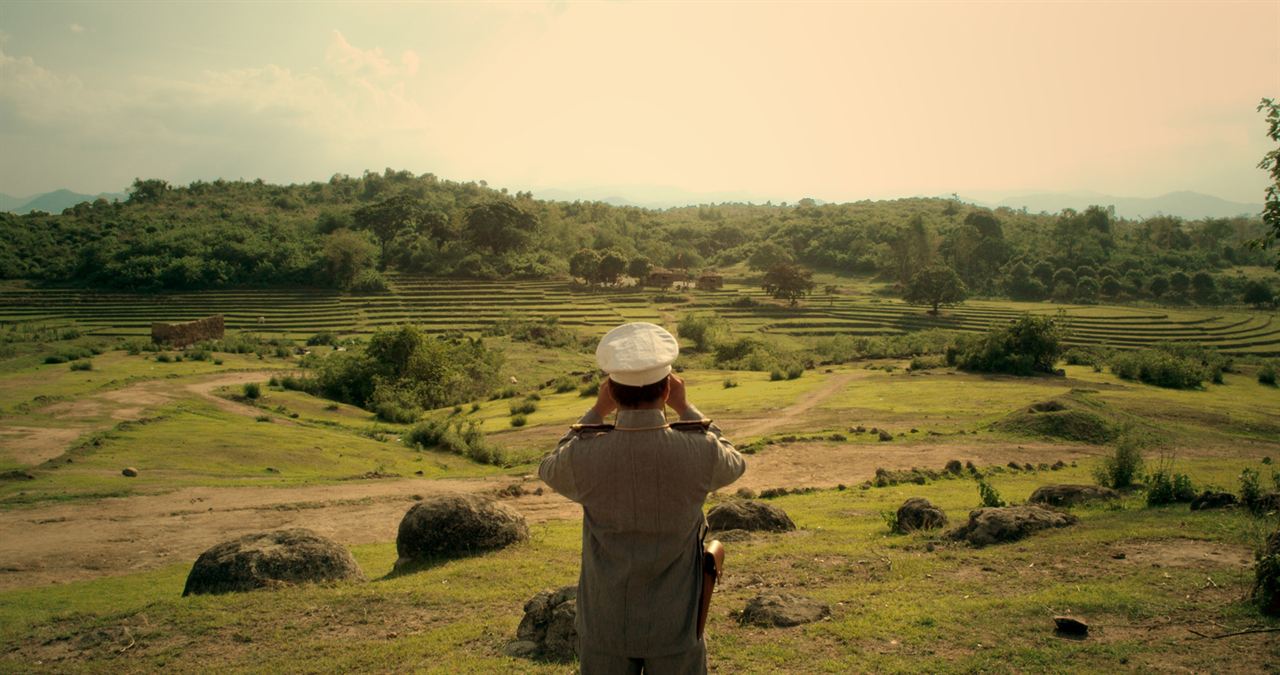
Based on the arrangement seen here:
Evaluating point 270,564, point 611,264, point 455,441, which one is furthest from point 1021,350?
point 611,264

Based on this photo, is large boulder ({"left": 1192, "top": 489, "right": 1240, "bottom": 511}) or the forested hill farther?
the forested hill

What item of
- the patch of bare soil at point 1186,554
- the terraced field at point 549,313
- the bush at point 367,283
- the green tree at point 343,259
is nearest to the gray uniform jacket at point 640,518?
the patch of bare soil at point 1186,554

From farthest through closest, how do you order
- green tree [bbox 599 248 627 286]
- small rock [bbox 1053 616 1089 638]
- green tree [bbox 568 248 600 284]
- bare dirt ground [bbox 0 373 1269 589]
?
1. green tree [bbox 599 248 627 286]
2. green tree [bbox 568 248 600 284]
3. bare dirt ground [bbox 0 373 1269 589]
4. small rock [bbox 1053 616 1089 638]

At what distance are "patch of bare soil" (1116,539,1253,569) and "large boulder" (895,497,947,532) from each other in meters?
2.58

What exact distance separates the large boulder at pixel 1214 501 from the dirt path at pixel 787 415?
14933 mm

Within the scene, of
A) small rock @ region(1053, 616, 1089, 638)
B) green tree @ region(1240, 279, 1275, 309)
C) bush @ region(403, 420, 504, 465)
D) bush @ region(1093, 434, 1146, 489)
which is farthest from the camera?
green tree @ region(1240, 279, 1275, 309)

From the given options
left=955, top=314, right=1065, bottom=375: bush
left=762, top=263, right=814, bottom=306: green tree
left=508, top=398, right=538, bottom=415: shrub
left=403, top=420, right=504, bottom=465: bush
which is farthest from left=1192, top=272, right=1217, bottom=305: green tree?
left=403, top=420, right=504, bottom=465: bush

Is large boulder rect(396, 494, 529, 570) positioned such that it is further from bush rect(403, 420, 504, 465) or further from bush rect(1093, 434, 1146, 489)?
bush rect(403, 420, 504, 465)

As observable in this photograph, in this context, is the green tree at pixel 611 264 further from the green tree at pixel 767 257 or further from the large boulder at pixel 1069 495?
the large boulder at pixel 1069 495

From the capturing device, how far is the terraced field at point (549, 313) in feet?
186

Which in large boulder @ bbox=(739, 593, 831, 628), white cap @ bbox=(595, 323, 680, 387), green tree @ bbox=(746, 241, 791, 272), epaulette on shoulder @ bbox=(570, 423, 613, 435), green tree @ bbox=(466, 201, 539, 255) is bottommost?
large boulder @ bbox=(739, 593, 831, 628)

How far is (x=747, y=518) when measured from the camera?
11.8m

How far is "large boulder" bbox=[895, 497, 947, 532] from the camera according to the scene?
11.2 m

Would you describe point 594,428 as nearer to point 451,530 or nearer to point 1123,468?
point 451,530
